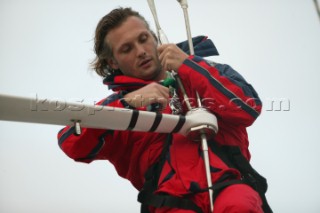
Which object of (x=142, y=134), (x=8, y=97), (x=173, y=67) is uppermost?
(x=173, y=67)

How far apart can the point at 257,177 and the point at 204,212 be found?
0.41m

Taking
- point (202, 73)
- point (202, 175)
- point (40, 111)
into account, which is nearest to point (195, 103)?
point (202, 73)

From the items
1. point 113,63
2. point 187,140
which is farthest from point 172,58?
point 113,63

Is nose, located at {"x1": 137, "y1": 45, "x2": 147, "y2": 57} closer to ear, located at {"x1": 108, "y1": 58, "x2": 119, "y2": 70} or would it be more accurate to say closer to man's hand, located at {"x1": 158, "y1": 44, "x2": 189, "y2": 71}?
ear, located at {"x1": 108, "y1": 58, "x2": 119, "y2": 70}

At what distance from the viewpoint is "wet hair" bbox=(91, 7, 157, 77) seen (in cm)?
368

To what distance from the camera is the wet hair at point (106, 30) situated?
3.68 metres

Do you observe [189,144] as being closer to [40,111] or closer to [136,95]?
[136,95]

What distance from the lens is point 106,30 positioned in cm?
371

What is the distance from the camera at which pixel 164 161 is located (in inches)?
114

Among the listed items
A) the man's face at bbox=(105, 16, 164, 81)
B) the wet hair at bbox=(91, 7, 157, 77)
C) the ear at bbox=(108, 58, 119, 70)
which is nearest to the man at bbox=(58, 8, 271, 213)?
the man's face at bbox=(105, 16, 164, 81)

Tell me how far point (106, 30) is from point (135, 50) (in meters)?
0.34

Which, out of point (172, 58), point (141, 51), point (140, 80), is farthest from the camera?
point (141, 51)

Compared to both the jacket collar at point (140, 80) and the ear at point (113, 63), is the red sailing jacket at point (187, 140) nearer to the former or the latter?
the jacket collar at point (140, 80)

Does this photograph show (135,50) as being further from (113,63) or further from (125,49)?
(113,63)
